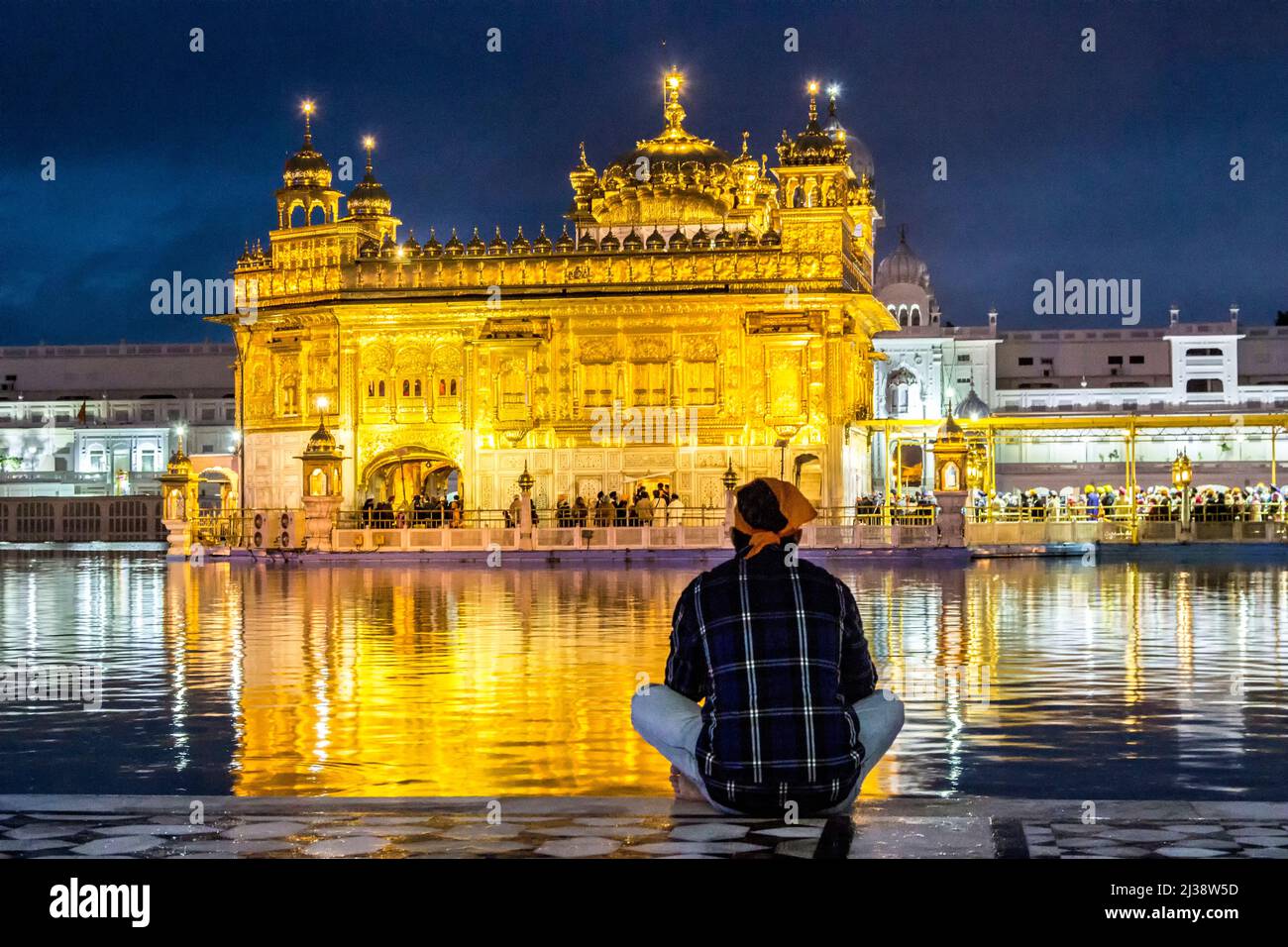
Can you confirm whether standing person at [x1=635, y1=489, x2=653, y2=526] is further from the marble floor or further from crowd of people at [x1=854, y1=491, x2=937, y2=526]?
the marble floor

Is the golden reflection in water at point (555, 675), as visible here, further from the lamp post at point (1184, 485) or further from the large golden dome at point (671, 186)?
the large golden dome at point (671, 186)

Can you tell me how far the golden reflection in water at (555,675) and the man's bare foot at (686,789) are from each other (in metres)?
0.93

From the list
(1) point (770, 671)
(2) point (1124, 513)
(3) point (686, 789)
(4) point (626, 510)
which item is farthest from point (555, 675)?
(2) point (1124, 513)

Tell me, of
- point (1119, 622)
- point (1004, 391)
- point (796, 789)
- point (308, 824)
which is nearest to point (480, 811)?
point (308, 824)

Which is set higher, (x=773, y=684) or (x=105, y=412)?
(x=105, y=412)

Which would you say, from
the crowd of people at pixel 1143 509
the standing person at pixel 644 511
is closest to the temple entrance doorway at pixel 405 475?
the standing person at pixel 644 511

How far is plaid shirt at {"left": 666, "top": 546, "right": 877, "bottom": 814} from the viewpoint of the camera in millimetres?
6223

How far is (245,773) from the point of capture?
27.4 feet

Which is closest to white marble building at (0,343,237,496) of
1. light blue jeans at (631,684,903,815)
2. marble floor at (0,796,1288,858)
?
marble floor at (0,796,1288,858)

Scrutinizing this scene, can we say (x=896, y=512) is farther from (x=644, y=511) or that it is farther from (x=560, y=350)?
(x=560, y=350)

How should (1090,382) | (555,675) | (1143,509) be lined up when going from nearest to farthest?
1. (555,675)
2. (1143,509)
3. (1090,382)

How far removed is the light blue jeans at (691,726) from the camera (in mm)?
6516

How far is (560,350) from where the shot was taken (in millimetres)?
45875

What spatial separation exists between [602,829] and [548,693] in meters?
5.11
